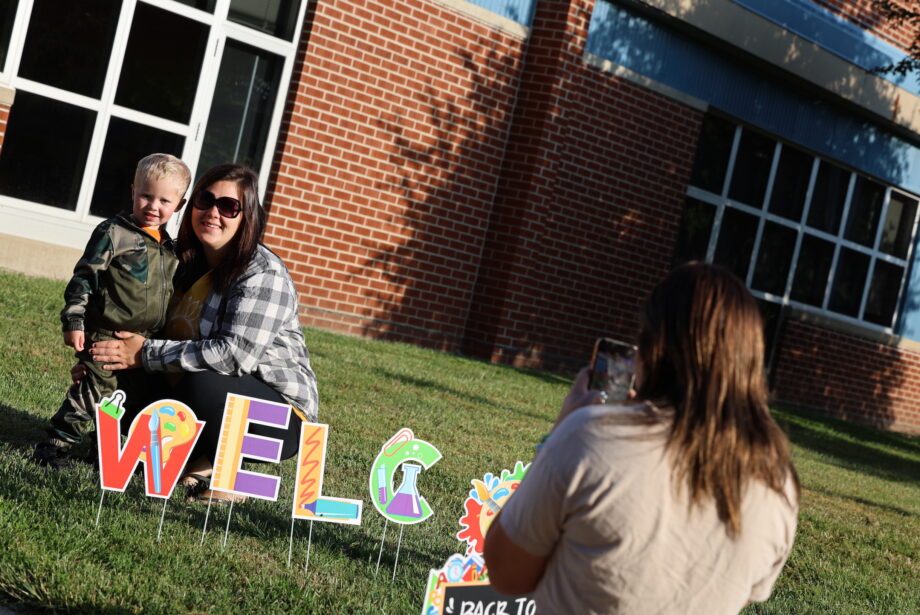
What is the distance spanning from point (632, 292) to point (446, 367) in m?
3.67

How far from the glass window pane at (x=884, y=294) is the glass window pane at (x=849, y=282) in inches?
13.5

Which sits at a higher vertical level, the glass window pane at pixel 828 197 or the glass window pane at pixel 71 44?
the glass window pane at pixel 828 197

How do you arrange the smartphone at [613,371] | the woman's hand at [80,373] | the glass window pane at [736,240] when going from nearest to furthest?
1. the smartphone at [613,371]
2. the woman's hand at [80,373]
3. the glass window pane at [736,240]

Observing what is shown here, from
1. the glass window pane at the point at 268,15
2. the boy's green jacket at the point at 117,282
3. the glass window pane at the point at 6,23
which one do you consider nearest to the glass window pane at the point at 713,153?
the glass window pane at the point at 268,15

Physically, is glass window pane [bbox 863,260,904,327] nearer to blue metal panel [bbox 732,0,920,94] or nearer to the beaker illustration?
blue metal panel [bbox 732,0,920,94]

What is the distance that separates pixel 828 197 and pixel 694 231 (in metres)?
2.76

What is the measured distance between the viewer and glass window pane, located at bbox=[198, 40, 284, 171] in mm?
9719

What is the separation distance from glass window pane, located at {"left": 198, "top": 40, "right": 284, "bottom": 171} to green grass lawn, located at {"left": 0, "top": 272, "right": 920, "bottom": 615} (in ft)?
6.02

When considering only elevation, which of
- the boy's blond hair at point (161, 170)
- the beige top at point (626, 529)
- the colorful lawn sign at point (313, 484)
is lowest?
the colorful lawn sign at point (313, 484)

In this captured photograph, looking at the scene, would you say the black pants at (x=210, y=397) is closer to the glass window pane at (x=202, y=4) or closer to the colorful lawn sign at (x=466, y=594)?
the colorful lawn sign at (x=466, y=594)

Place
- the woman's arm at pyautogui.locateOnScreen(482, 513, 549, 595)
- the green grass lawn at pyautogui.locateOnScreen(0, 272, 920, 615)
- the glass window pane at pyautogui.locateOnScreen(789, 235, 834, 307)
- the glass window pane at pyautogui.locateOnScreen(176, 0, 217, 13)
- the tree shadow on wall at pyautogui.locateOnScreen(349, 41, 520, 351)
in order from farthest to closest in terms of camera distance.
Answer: the glass window pane at pyautogui.locateOnScreen(789, 235, 834, 307) < the tree shadow on wall at pyautogui.locateOnScreen(349, 41, 520, 351) < the glass window pane at pyautogui.locateOnScreen(176, 0, 217, 13) < the green grass lawn at pyautogui.locateOnScreen(0, 272, 920, 615) < the woman's arm at pyautogui.locateOnScreen(482, 513, 549, 595)

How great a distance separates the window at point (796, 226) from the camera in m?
13.5

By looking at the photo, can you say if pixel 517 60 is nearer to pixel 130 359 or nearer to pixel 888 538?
pixel 888 538

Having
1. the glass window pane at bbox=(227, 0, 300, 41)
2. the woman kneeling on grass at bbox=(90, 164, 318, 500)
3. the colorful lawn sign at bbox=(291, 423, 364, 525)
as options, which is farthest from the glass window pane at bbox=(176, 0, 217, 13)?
the colorful lawn sign at bbox=(291, 423, 364, 525)
